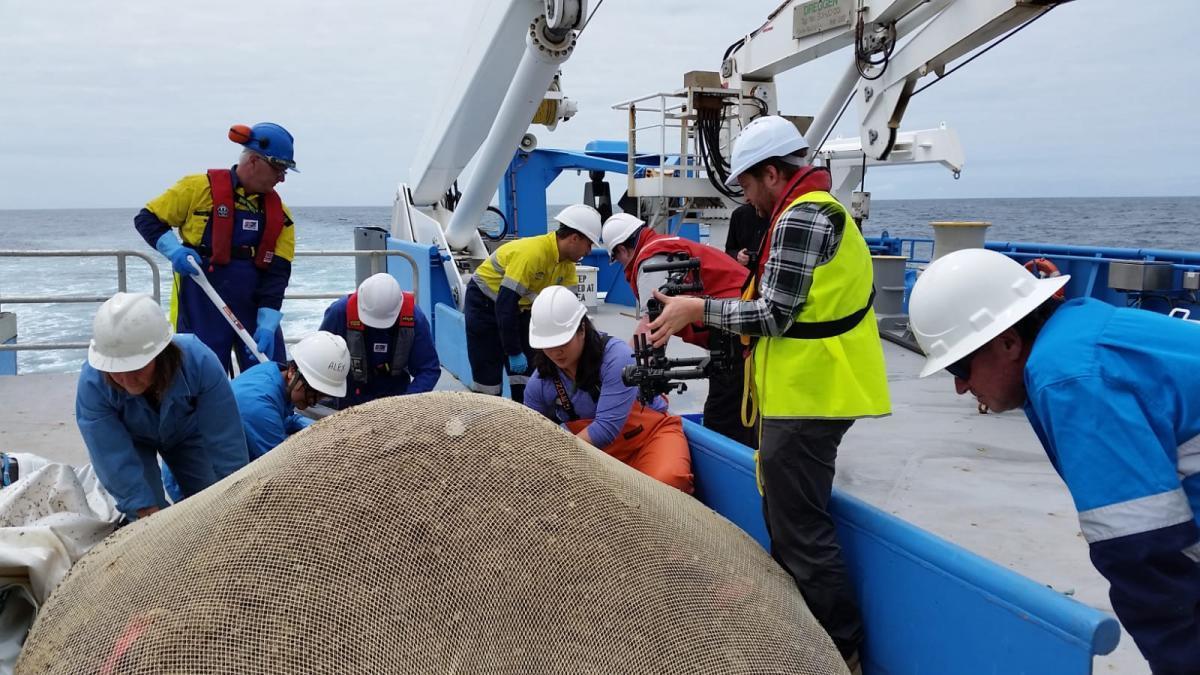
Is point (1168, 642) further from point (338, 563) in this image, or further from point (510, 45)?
point (510, 45)

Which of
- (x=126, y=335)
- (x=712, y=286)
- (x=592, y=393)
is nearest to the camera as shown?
(x=126, y=335)

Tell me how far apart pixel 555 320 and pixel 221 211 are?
2.23 m

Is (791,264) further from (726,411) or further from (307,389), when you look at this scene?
(307,389)

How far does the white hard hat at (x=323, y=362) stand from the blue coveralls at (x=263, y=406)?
0.42ft

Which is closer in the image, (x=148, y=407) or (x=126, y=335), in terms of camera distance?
Answer: (x=126, y=335)

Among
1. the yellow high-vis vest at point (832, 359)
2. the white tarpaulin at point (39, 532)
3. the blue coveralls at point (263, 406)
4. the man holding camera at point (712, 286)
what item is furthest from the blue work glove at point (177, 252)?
the yellow high-vis vest at point (832, 359)

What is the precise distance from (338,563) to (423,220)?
7.02 metres

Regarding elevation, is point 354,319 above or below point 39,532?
above

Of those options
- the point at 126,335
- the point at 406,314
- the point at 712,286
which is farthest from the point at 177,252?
the point at 712,286

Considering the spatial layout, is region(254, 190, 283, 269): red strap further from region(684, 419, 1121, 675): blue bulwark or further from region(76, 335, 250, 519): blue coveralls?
region(684, 419, 1121, 675): blue bulwark

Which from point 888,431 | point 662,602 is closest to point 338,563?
point 662,602

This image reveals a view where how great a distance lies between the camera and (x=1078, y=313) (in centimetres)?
157

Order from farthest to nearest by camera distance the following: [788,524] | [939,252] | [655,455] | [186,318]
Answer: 1. [939,252]
2. [186,318]
3. [655,455]
4. [788,524]

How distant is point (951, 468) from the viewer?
4617mm
